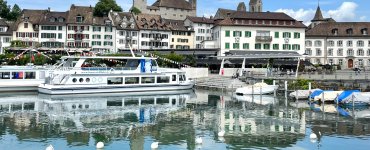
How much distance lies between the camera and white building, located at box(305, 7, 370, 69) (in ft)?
274

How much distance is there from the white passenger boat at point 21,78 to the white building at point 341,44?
164 feet

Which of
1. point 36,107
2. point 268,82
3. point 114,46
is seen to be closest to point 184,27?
point 114,46

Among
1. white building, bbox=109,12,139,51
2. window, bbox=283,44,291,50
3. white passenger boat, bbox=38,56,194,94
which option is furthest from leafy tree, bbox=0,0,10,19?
window, bbox=283,44,291,50

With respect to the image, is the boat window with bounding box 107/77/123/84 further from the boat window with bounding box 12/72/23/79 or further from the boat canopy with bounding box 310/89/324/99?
the boat canopy with bounding box 310/89/324/99

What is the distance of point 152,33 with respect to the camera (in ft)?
316

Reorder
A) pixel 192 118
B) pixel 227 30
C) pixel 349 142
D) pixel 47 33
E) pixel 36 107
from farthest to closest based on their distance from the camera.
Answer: pixel 47 33 < pixel 227 30 < pixel 36 107 < pixel 192 118 < pixel 349 142

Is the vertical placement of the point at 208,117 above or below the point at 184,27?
below

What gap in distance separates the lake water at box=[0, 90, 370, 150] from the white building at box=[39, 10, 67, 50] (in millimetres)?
44895

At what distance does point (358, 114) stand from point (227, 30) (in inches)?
1670

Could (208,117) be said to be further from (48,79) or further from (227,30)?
(227,30)

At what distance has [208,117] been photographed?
33000mm

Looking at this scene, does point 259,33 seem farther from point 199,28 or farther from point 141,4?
point 141,4

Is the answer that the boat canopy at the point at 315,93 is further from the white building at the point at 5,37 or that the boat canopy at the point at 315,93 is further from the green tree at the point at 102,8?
the green tree at the point at 102,8

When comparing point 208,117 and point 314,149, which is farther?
point 208,117
